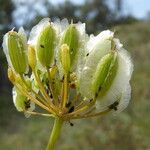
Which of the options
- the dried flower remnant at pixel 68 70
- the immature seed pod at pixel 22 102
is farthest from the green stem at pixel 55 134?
the immature seed pod at pixel 22 102

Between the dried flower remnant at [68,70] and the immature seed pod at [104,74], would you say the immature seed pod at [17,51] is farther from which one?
the immature seed pod at [104,74]

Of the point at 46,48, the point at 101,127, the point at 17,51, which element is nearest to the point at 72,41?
the point at 46,48

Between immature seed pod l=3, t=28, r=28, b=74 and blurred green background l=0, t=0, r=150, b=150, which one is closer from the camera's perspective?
immature seed pod l=3, t=28, r=28, b=74

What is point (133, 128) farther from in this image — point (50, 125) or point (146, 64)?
point (146, 64)

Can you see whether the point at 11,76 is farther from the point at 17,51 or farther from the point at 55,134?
the point at 55,134

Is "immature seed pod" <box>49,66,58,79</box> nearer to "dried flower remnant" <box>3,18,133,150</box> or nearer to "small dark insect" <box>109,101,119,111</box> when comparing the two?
"dried flower remnant" <box>3,18,133,150</box>

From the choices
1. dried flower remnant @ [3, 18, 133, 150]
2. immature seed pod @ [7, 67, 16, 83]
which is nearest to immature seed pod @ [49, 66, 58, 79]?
dried flower remnant @ [3, 18, 133, 150]
